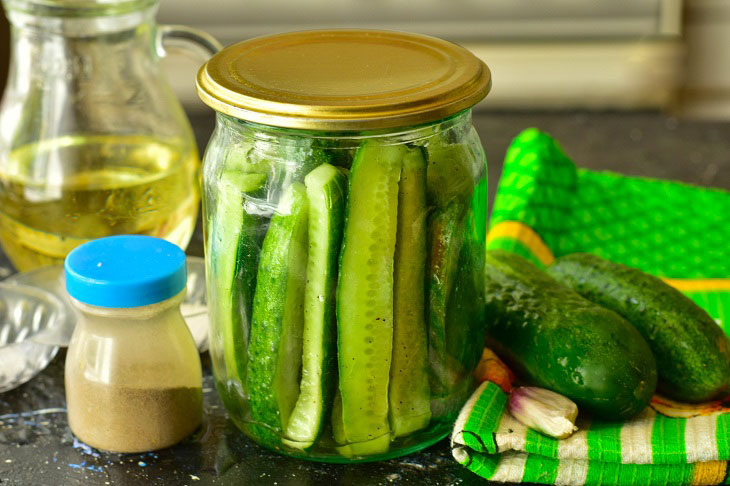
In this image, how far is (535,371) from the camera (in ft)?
2.36

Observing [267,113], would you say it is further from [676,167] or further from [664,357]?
[676,167]

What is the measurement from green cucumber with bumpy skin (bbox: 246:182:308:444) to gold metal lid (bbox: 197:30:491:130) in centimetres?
6

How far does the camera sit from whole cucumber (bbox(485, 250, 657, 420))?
0.68m

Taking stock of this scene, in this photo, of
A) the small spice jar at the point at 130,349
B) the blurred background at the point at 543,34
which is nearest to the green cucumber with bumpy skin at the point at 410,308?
the small spice jar at the point at 130,349

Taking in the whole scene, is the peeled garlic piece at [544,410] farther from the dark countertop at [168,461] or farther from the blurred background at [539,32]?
the blurred background at [539,32]

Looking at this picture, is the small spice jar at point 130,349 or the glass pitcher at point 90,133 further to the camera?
the glass pitcher at point 90,133

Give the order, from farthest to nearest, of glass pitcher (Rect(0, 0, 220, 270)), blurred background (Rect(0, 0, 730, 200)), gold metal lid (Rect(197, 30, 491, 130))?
blurred background (Rect(0, 0, 730, 200)) < glass pitcher (Rect(0, 0, 220, 270)) < gold metal lid (Rect(197, 30, 491, 130))

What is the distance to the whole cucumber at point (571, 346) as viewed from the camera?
68 centimetres

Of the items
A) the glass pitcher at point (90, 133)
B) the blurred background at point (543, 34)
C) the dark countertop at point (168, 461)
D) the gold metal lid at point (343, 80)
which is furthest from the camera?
the blurred background at point (543, 34)

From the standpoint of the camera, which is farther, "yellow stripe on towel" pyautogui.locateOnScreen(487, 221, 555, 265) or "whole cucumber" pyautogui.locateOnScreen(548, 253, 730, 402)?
"yellow stripe on towel" pyautogui.locateOnScreen(487, 221, 555, 265)

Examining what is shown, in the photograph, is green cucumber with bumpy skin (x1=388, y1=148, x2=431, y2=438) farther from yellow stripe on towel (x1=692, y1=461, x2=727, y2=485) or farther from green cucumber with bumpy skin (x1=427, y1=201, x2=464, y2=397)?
yellow stripe on towel (x1=692, y1=461, x2=727, y2=485)

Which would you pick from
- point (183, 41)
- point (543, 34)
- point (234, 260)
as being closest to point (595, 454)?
point (234, 260)

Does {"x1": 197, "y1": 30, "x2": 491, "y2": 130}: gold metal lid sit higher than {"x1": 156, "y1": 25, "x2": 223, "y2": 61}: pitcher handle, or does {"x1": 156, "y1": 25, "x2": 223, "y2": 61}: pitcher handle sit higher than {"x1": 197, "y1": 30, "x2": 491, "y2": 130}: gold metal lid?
{"x1": 197, "y1": 30, "x2": 491, "y2": 130}: gold metal lid

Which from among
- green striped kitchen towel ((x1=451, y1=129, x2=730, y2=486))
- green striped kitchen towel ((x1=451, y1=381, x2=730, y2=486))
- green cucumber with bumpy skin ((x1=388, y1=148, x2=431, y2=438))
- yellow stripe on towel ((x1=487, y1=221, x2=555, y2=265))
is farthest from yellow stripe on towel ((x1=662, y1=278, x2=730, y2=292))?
green cucumber with bumpy skin ((x1=388, y1=148, x2=431, y2=438))
